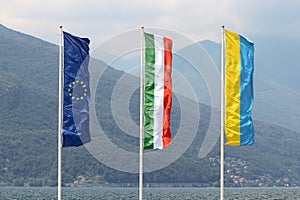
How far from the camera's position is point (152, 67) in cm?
5359

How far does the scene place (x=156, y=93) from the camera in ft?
175

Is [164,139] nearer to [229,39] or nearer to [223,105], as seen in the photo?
[223,105]

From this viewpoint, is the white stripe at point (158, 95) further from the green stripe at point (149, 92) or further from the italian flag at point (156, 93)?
the green stripe at point (149, 92)

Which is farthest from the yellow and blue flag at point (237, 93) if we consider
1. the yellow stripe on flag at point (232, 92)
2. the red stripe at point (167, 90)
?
the red stripe at point (167, 90)

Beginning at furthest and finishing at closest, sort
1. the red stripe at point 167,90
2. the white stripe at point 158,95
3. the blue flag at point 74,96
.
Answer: the red stripe at point 167,90, the white stripe at point 158,95, the blue flag at point 74,96

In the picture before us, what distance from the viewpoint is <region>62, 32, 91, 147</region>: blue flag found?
50.7 m

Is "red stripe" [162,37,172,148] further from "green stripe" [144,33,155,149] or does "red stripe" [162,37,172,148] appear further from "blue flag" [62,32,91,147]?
"blue flag" [62,32,91,147]

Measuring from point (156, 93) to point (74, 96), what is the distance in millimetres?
5792

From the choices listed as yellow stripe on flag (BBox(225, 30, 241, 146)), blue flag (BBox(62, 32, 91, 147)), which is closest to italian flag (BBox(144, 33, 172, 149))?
yellow stripe on flag (BBox(225, 30, 241, 146))

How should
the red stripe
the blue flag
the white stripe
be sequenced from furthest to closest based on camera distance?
1. the red stripe
2. the white stripe
3. the blue flag

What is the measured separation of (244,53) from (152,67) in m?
6.18

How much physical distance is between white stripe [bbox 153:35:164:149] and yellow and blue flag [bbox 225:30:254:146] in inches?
168

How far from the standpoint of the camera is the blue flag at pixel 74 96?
50.7 m

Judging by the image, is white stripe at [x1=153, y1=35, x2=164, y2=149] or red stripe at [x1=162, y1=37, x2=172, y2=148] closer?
white stripe at [x1=153, y1=35, x2=164, y2=149]
